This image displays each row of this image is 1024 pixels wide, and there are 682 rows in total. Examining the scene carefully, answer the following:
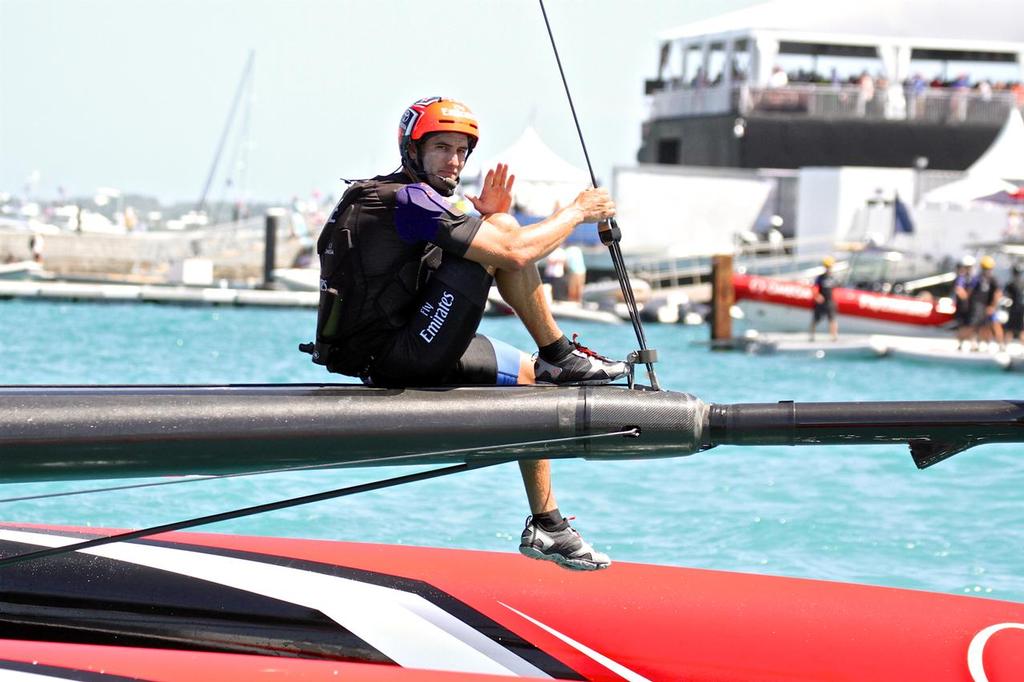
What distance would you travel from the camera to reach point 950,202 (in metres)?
31.9

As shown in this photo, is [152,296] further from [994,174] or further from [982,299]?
[994,174]

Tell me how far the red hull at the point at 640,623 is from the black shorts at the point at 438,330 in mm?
859

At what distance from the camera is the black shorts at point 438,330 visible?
457 centimetres

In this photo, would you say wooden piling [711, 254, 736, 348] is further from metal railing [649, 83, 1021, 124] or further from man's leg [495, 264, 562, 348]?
man's leg [495, 264, 562, 348]

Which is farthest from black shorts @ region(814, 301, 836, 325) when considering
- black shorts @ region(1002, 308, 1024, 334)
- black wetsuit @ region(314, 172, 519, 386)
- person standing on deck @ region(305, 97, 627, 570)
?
black wetsuit @ region(314, 172, 519, 386)

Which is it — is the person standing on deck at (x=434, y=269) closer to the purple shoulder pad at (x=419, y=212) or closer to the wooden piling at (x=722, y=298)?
the purple shoulder pad at (x=419, y=212)

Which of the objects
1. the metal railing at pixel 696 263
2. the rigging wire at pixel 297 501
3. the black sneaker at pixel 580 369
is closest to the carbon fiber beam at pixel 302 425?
the rigging wire at pixel 297 501

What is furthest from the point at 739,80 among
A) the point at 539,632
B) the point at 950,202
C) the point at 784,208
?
the point at 539,632

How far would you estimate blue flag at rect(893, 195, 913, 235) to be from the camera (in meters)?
31.3

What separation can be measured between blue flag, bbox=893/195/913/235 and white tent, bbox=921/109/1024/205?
1094 mm

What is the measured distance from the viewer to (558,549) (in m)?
4.87

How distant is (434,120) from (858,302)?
2047 centimetres

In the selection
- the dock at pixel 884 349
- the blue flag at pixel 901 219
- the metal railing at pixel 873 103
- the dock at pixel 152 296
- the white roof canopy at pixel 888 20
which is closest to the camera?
the dock at pixel 884 349

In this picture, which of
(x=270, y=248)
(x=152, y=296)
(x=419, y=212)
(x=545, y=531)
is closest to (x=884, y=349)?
(x=152, y=296)
